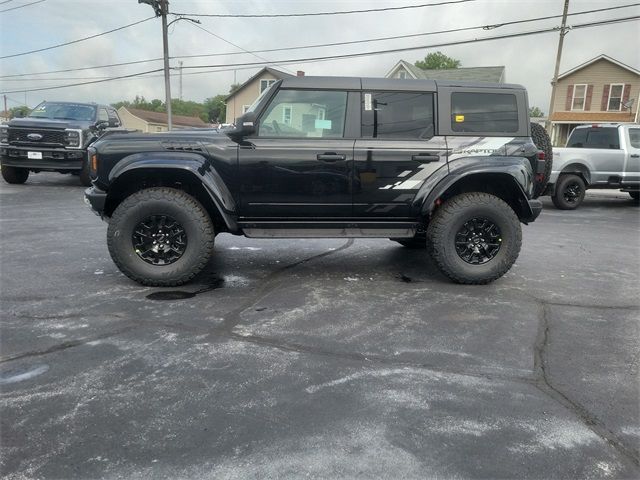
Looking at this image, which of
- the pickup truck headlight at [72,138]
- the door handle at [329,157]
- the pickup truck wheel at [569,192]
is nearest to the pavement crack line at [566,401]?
the door handle at [329,157]

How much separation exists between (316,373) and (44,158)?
1160 cm

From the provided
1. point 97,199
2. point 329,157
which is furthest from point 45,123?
point 329,157

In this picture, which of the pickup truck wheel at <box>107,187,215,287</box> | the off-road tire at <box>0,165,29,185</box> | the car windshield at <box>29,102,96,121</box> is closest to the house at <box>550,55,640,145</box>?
the car windshield at <box>29,102,96,121</box>

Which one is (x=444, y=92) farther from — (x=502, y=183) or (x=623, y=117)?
(x=623, y=117)

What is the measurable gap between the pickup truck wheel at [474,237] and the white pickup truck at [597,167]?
25.2 feet

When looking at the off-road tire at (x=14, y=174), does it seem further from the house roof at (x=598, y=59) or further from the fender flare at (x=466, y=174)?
the house roof at (x=598, y=59)

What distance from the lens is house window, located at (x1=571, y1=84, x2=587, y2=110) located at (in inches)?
1367

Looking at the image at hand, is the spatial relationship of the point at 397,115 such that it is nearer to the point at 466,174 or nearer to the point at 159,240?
the point at 466,174

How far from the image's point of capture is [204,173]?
15.3 feet

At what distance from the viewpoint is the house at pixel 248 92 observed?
4079cm


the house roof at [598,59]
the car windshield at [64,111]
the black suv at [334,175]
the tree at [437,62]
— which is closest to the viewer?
the black suv at [334,175]

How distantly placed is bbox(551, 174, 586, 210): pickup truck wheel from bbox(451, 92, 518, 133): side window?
778 cm

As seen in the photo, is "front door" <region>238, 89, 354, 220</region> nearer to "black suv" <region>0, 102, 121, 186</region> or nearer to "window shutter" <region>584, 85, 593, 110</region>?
"black suv" <region>0, 102, 121, 186</region>

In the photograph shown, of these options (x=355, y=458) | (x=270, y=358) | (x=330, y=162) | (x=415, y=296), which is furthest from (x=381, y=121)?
(x=355, y=458)
